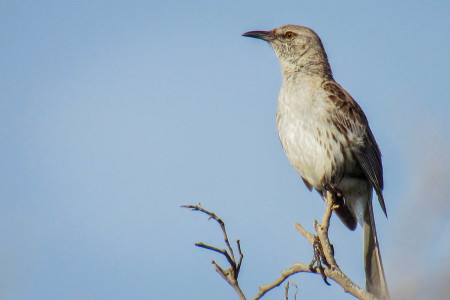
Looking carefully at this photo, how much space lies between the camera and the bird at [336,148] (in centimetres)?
678

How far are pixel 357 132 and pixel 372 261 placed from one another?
1.40 metres

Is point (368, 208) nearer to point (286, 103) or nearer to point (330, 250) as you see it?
point (286, 103)

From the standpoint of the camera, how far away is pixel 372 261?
21.8 ft

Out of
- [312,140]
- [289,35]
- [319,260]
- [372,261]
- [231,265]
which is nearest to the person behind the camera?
[231,265]

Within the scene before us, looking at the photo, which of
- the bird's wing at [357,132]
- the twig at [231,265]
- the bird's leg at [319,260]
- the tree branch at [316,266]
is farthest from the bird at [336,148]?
the twig at [231,265]

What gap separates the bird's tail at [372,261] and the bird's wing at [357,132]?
1.18 ft

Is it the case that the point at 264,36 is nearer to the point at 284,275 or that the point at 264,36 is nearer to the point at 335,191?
the point at 335,191

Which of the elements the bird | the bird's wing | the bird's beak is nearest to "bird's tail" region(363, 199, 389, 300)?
the bird

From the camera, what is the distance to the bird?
678cm

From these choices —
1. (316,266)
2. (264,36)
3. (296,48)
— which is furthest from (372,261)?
(264,36)

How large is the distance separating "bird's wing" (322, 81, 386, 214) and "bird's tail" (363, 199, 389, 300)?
36cm

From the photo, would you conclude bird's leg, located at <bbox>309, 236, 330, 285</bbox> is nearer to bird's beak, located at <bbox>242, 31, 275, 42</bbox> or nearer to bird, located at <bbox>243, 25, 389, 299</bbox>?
bird, located at <bbox>243, 25, 389, 299</bbox>

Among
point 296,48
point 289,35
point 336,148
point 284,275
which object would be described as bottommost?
point 284,275

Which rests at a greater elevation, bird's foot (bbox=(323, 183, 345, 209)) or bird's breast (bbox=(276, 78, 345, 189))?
bird's breast (bbox=(276, 78, 345, 189))
